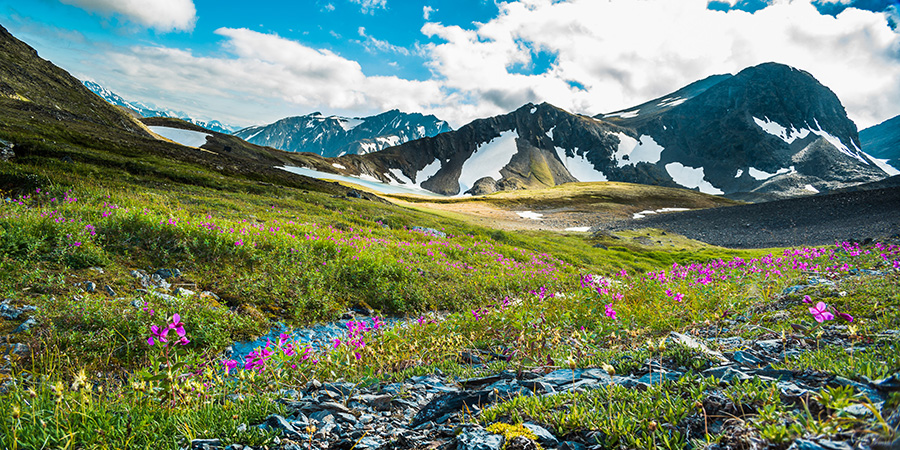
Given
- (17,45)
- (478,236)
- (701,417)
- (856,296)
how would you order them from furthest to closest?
1. (17,45)
2. (478,236)
3. (856,296)
4. (701,417)

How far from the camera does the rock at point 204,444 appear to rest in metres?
Result: 2.80

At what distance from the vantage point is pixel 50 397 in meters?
3.45

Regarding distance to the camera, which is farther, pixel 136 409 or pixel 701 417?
pixel 136 409

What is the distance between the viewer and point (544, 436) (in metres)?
2.71

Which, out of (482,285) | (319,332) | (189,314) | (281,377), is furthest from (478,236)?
(281,377)

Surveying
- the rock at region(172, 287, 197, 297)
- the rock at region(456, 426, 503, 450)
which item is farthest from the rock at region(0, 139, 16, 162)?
the rock at region(456, 426, 503, 450)

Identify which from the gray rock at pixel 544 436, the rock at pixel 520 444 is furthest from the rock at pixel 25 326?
the gray rock at pixel 544 436

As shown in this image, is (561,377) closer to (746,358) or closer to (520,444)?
(520,444)

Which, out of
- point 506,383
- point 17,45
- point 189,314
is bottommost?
point 189,314

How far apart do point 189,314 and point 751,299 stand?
10.3 meters

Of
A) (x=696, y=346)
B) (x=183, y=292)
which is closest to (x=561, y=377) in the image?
(x=696, y=346)

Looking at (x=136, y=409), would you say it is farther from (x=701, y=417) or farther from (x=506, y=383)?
(x=701, y=417)

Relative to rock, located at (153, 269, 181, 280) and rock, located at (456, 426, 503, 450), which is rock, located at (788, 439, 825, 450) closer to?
rock, located at (456, 426, 503, 450)

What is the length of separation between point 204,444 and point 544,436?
2637mm
